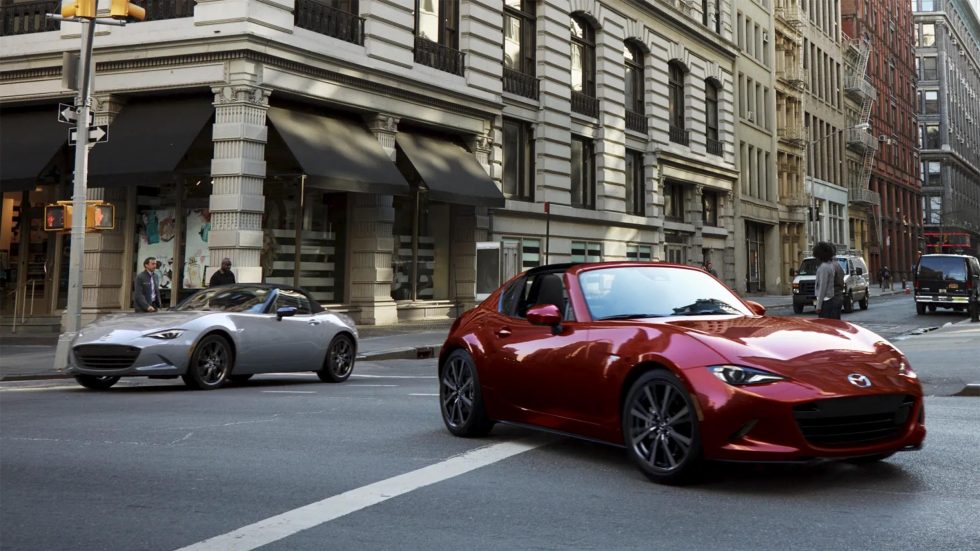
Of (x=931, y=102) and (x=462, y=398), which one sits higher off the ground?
(x=931, y=102)

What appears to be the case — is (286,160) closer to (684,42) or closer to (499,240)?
(499,240)

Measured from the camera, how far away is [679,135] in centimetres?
4181

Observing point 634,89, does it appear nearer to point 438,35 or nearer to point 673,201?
point 673,201

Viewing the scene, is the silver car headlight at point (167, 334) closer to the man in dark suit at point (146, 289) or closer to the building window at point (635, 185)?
the man in dark suit at point (146, 289)

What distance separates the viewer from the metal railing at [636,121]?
3728cm

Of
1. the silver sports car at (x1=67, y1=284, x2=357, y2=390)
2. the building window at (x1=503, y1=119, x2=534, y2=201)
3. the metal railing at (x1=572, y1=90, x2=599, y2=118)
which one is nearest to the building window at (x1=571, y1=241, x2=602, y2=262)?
the building window at (x1=503, y1=119, x2=534, y2=201)

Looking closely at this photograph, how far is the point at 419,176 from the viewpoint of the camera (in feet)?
81.5

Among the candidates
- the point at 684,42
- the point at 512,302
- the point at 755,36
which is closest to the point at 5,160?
the point at 512,302

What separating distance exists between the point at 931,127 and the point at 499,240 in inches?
3676

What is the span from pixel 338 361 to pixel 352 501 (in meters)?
8.64

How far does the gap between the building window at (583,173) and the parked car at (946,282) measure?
11.8 meters

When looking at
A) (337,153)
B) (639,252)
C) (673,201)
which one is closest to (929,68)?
(673,201)

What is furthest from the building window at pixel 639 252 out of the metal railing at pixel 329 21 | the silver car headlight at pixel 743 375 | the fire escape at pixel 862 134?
the fire escape at pixel 862 134

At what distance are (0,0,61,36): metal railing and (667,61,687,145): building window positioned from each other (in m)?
26.1
